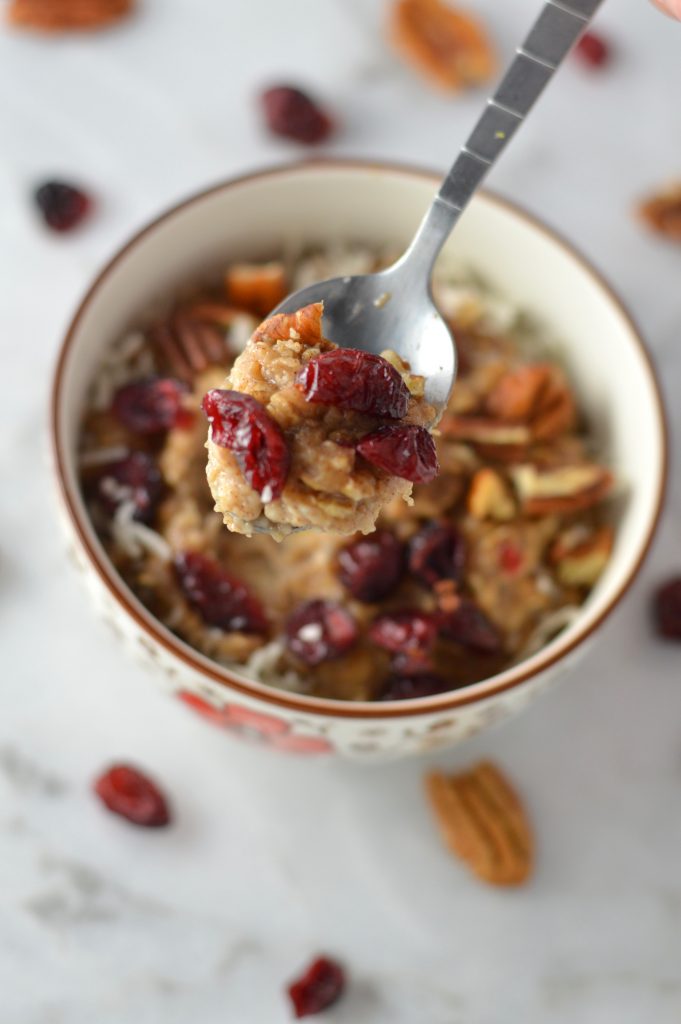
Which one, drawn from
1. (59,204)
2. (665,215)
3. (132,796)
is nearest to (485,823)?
(132,796)

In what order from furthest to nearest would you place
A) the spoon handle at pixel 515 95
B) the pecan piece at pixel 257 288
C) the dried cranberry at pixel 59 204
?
the dried cranberry at pixel 59 204, the pecan piece at pixel 257 288, the spoon handle at pixel 515 95

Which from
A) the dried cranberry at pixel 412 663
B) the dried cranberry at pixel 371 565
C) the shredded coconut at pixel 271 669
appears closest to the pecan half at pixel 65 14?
the dried cranberry at pixel 371 565

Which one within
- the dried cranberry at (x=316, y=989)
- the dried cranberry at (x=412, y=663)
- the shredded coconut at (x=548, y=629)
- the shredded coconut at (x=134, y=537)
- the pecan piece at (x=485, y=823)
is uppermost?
the shredded coconut at (x=548, y=629)

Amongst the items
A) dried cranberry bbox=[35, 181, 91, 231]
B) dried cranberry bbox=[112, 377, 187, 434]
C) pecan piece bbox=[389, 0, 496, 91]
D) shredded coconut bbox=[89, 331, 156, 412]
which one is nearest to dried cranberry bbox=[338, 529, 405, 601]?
dried cranberry bbox=[112, 377, 187, 434]

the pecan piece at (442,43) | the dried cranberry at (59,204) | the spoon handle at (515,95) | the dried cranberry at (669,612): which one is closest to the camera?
the spoon handle at (515,95)

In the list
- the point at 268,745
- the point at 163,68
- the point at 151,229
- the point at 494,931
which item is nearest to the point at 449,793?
the point at 494,931

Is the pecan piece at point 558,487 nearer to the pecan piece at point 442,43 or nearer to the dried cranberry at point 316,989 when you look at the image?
the dried cranberry at point 316,989

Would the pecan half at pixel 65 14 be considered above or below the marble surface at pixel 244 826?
above
